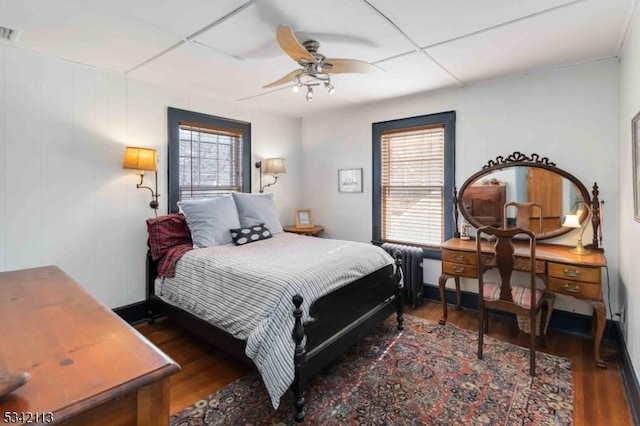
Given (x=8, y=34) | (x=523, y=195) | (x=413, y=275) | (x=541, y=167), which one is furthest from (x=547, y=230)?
(x=8, y=34)

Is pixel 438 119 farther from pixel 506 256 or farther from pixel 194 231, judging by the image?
pixel 194 231

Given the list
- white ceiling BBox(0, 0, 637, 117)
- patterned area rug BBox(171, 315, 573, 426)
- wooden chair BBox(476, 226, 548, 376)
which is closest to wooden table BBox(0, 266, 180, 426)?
patterned area rug BBox(171, 315, 573, 426)

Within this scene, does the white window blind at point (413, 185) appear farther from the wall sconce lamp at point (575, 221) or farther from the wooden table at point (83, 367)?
the wooden table at point (83, 367)

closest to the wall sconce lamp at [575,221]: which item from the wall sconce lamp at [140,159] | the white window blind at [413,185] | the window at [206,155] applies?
the white window blind at [413,185]

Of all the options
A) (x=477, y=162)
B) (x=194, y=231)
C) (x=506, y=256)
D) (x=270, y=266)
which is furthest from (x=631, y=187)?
(x=194, y=231)

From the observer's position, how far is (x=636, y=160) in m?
2.04

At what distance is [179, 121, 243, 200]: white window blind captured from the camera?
12.0ft

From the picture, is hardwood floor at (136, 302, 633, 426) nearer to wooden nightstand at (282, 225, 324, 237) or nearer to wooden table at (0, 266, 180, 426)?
wooden table at (0, 266, 180, 426)

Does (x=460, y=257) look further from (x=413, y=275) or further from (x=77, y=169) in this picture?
(x=77, y=169)

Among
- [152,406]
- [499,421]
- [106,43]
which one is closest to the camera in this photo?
[152,406]

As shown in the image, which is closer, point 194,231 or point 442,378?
point 442,378

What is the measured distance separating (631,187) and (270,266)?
2.55 metres

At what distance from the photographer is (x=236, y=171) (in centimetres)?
417

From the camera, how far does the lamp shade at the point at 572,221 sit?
2875 millimetres
